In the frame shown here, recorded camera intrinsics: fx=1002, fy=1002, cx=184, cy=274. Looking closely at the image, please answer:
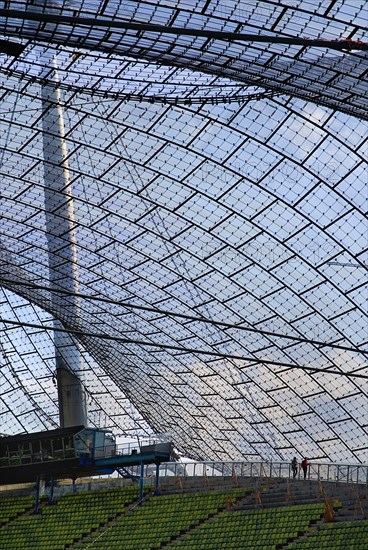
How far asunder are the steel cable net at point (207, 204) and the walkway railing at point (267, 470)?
5707 mm

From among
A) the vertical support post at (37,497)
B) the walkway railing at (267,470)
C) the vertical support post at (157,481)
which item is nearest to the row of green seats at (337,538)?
the walkway railing at (267,470)

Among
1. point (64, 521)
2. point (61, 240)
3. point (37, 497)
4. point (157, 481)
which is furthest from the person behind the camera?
point (61, 240)

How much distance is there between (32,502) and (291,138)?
22911 mm

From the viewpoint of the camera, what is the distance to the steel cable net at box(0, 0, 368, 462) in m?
40.5

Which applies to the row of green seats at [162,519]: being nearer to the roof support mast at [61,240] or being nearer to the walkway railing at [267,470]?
the walkway railing at [267,470]

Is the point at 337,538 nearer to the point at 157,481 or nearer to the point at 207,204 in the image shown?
the point at 157,481

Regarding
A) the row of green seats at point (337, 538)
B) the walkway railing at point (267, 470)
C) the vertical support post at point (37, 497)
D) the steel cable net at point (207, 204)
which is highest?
the steel cable net at point (207, 204)

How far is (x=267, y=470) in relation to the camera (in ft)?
147

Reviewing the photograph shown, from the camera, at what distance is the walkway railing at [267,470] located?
131 feet

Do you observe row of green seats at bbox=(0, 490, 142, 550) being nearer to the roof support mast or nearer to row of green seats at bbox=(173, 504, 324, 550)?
row of green seats at bbox=(173, 504, 324, 550)

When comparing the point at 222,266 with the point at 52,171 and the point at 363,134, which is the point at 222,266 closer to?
the point at 52,171

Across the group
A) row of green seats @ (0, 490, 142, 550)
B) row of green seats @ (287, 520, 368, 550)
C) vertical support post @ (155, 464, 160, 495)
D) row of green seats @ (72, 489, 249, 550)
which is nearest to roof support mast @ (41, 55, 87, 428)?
vertical support post @ (155, 464, 160, 495)

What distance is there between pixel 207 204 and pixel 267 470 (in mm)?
18196

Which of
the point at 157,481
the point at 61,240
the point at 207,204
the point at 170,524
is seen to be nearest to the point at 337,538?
the point at 170,524
